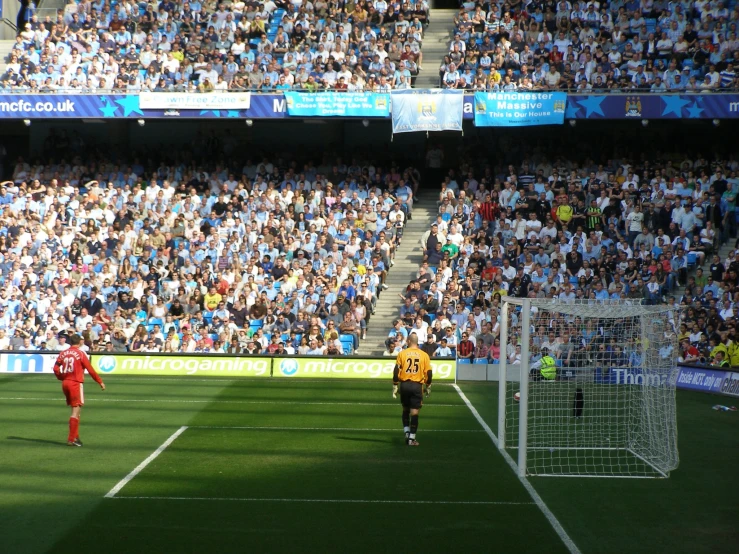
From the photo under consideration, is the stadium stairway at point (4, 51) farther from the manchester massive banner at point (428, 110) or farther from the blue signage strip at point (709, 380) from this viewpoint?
the blue signage strip at point (709, 380)

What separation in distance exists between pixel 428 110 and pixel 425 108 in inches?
4.6

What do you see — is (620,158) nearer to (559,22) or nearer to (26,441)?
(559,22)

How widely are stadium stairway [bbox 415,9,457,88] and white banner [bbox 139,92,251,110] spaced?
20.8 feet

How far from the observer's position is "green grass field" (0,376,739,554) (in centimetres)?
961

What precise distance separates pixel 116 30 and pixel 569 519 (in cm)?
3016

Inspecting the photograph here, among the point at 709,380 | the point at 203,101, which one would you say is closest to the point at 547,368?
the point at 709,380

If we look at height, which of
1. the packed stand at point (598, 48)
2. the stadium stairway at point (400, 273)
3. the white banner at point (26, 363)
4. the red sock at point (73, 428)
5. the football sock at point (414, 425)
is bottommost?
the red sock at point (73, 428)

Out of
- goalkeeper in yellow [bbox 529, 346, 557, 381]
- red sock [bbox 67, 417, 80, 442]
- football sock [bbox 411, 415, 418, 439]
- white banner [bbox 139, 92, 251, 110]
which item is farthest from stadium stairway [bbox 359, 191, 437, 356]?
red sock [bbox 67, 417, 80, 442]

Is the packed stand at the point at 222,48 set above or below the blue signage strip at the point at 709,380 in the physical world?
above

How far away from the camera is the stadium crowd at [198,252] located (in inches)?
1094

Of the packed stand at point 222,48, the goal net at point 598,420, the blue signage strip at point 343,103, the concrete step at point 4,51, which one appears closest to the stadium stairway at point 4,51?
the concrete step at point 4,51

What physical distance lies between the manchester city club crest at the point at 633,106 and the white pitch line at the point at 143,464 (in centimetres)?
1891

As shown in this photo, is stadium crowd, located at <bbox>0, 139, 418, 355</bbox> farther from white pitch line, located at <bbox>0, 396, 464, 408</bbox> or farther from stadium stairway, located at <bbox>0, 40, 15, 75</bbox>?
white pitch line, located at <bbox>0, 396, 464, 408</bbox>

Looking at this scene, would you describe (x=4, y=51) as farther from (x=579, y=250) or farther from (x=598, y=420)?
(x=598, y=420)
